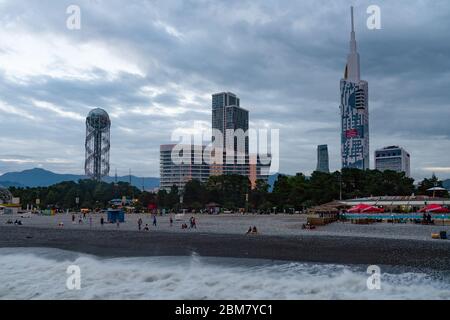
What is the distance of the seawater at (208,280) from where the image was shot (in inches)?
576

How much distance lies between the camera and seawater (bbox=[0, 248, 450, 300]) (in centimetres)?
1462

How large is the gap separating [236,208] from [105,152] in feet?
262

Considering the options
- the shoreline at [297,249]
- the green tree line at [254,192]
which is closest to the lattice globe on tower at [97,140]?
the green tree line at [254,192]

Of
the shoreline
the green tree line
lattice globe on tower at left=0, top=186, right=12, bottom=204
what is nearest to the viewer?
the shoreline

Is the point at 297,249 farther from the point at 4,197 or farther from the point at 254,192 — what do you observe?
the point at 4,197

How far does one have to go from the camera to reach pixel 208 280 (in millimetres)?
16859

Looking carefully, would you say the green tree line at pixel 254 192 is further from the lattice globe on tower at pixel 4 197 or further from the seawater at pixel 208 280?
the seawater at pixel 208 280

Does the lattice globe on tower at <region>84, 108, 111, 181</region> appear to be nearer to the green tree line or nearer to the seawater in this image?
the green tree line

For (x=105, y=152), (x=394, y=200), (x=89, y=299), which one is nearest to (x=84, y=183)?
(x=105, y=152)

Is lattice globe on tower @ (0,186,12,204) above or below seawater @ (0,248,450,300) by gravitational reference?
above

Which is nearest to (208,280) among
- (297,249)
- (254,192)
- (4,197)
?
(297,249)

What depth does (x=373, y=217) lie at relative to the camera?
55.7 m

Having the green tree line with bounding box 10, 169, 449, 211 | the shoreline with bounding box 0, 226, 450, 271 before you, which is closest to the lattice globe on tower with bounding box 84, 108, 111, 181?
the green tree line with bounding box 10, 169, 449, 211
